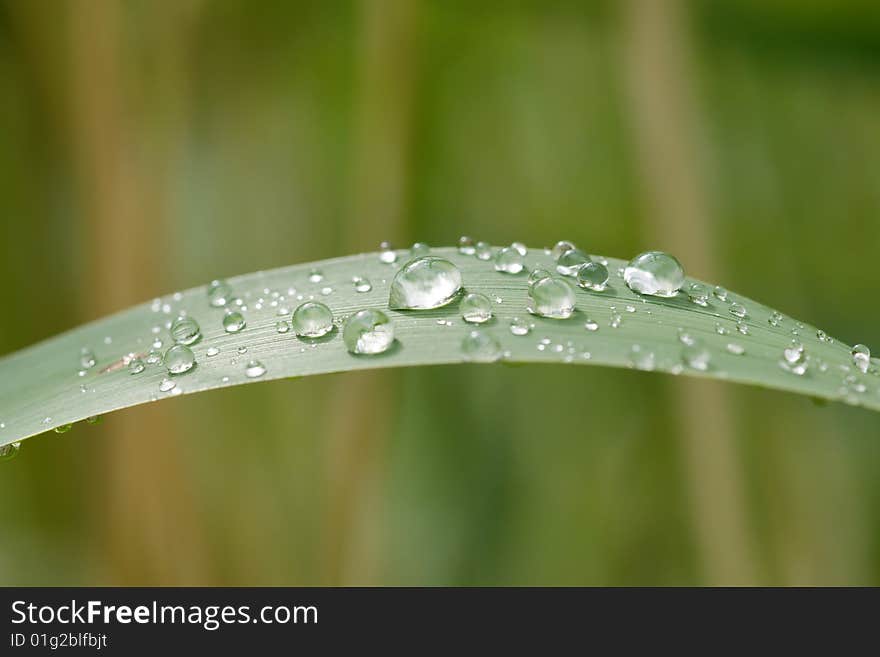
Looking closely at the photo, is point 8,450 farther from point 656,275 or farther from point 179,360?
point 656,275

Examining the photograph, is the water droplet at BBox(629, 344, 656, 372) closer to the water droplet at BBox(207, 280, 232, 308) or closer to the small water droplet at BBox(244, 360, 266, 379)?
the small water droplet at BBox(244, 360, 266, 379)

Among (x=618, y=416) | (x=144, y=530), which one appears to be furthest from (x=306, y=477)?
(x=618, y=416)

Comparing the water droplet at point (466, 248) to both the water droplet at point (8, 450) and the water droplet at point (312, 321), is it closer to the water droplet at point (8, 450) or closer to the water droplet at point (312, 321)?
the water droplet at point (312, 321)

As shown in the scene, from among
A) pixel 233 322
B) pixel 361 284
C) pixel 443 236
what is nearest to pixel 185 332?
pixel 233 322

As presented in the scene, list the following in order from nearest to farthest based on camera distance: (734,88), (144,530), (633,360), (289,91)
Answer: (633,360), (144,530), (734,88), (289,91)

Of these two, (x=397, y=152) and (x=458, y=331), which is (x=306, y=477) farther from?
(x=458, y=331)

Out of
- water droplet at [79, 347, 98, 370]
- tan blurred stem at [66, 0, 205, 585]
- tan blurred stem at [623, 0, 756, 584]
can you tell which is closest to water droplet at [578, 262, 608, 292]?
water droplet at [79, 347, 98, 370]
